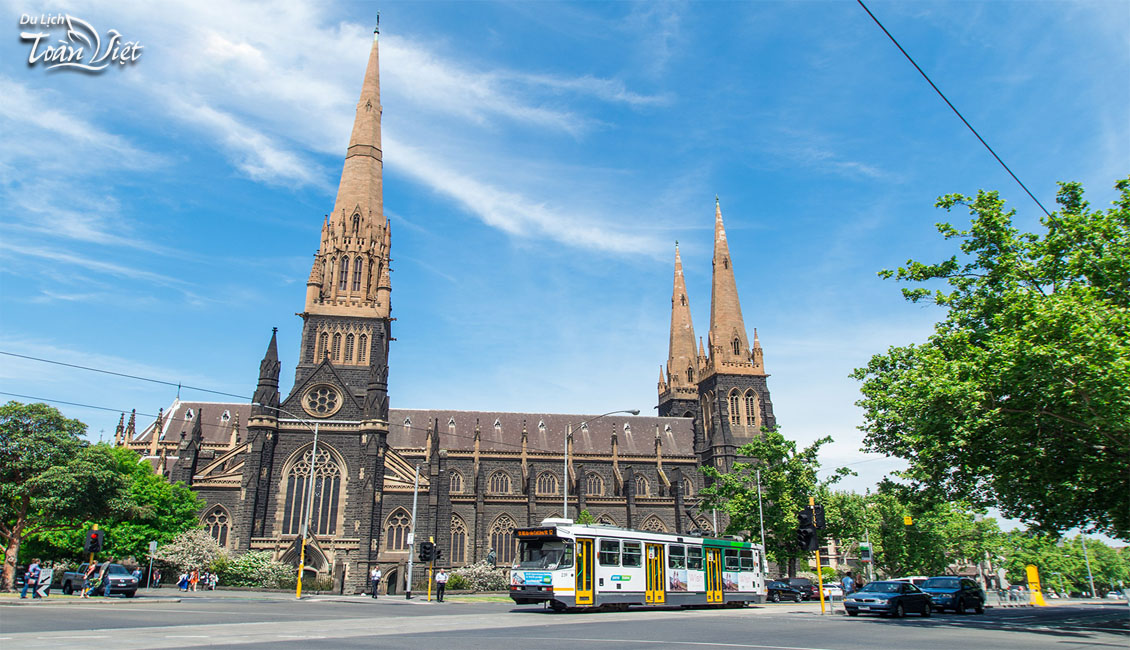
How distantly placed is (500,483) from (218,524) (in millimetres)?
21494

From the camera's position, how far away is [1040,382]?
1794 centimetres

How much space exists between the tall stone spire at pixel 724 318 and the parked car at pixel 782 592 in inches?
1059

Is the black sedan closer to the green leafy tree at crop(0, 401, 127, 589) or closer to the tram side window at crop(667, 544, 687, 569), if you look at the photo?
the tram side window at crop(667, 544, 687, 569)

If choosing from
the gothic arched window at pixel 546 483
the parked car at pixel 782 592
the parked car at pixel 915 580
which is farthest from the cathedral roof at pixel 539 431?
the parked car at pixel 915 580

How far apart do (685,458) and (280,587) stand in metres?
35.8

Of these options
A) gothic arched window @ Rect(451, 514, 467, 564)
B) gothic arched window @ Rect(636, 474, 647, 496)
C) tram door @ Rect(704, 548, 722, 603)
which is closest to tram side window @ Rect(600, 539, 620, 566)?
tram door @ Rect(704, 548, 722, 603)

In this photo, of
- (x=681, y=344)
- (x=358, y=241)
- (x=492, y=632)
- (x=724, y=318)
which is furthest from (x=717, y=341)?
(x=492, y=632)

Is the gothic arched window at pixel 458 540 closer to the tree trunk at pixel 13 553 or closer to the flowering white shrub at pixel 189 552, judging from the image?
the flowering white shrub at pixel 189 552

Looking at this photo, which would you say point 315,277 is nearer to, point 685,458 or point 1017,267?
point 685,458

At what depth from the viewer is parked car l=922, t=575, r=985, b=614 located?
26.5 m

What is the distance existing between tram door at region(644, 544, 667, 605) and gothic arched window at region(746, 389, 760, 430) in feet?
134

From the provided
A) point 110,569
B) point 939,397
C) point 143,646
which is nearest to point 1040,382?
point 939,397

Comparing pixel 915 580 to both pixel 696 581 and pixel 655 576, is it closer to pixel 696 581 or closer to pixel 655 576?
pixel 696 581

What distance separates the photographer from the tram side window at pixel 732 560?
2692 cm
